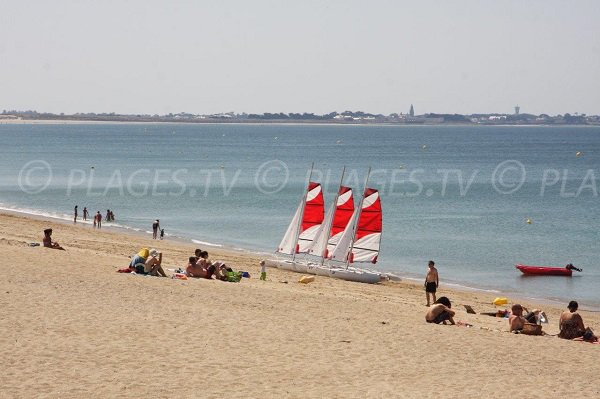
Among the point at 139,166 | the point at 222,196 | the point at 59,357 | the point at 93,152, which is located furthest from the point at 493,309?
the point at 93,152

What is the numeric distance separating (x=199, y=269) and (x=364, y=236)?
519 inches

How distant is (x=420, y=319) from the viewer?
21250mm

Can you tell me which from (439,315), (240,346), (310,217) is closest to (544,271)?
(310,217)

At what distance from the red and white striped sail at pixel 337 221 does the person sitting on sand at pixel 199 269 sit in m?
12.5

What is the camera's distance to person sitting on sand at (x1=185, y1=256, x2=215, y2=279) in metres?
24.8

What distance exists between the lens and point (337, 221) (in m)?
37.4

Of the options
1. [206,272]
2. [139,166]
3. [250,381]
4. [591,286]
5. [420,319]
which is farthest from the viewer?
[139,166]

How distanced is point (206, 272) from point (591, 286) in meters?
20.1

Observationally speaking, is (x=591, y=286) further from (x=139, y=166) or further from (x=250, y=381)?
(x=139, y=166)

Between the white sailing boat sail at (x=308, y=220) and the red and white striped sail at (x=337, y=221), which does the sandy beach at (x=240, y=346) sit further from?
the white sailing boat sail at (x=308, y=220)

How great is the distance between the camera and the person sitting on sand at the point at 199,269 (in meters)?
24.8

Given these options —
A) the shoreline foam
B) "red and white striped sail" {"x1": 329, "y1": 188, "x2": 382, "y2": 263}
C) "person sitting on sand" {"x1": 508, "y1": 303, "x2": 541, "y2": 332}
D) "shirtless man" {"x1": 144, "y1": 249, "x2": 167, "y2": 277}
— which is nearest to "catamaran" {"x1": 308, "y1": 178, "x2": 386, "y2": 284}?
"red and white striped sail" {"x1": 329, "y1": 188, "x2": 382, "y2": 263}

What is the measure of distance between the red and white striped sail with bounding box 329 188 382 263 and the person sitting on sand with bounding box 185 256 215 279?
40.0 ft

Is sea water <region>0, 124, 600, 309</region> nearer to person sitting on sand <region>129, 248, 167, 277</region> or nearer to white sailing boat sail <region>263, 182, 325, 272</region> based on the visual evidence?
white sailing boat sail <region>263, 182, 325, 272</region>
